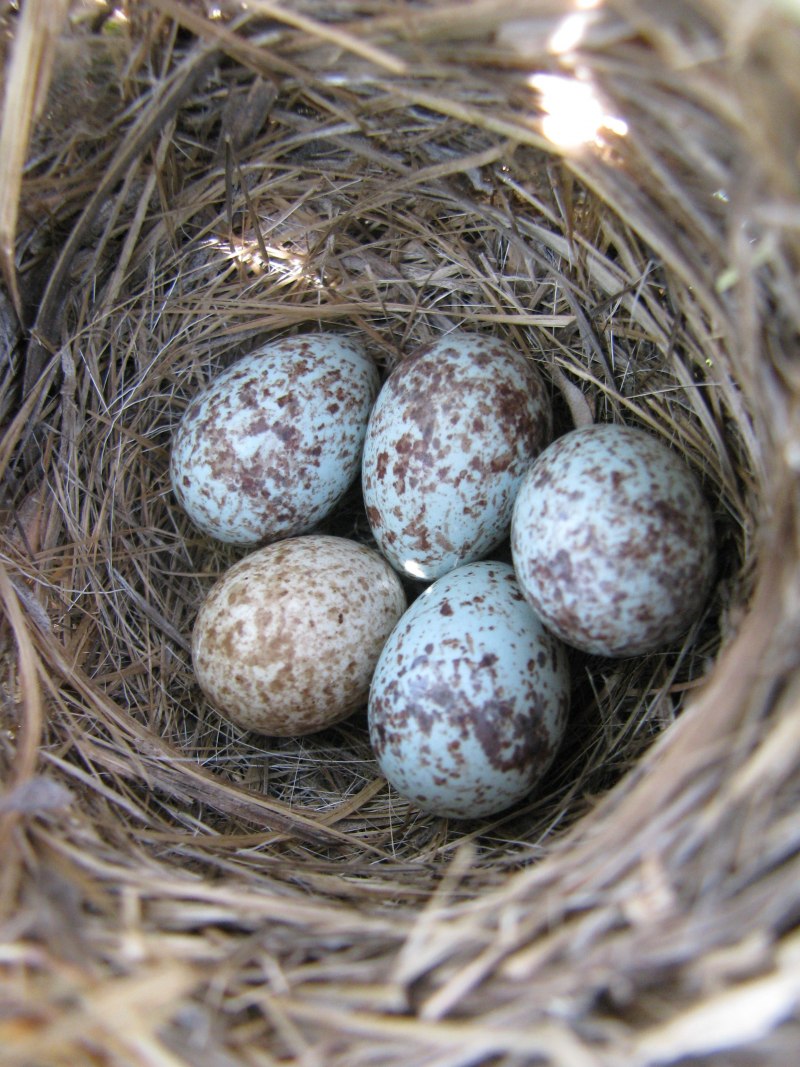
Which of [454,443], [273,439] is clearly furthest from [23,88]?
[454,443]

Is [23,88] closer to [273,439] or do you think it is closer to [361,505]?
[273,439]

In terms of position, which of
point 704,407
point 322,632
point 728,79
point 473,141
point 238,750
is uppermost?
point 473,141

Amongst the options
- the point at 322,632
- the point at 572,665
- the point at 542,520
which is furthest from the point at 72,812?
the point at 572,665

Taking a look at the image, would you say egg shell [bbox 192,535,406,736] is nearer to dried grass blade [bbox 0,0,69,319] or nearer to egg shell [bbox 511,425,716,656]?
egg shell [bbox 511,425,716,656]

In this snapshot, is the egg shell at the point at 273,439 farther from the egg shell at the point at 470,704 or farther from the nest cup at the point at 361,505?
the egg shell at the point at 470,704

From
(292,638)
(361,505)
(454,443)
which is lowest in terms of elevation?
(292,638)

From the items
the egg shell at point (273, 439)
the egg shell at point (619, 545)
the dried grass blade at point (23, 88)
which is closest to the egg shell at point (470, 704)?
the egg shell at point (619, 545)

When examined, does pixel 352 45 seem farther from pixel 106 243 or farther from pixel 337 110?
pixel 106 243
